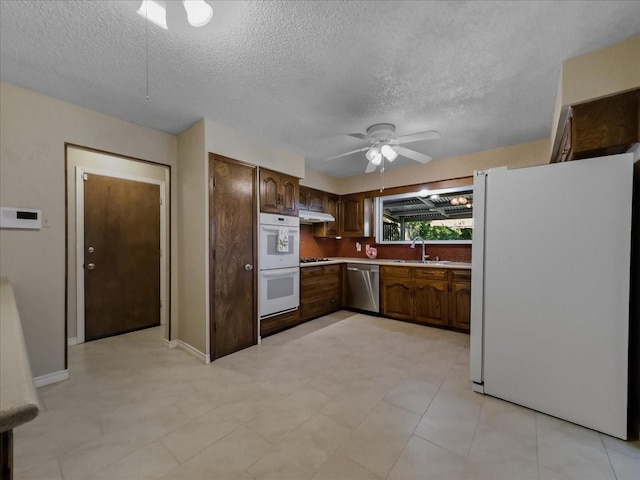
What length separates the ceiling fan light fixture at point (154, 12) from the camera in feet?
4.67

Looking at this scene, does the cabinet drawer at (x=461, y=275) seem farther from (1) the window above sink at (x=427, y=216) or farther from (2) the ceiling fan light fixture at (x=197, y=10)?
(2) the ceiling fan light fixture at (x=197, y=10)

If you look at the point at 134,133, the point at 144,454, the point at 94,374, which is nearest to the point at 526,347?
the point at 144,454

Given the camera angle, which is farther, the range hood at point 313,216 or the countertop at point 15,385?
the range hood at point 313,216

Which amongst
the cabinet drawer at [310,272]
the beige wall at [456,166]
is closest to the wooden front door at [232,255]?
the cabinet drawer at [310,272]

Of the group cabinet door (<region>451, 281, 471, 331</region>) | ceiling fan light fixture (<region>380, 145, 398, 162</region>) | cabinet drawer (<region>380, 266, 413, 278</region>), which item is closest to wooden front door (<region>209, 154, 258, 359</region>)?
ceiling fan light fixture (<region>380, 145, 398, 162</region>)

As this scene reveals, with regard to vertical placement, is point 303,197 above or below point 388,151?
below

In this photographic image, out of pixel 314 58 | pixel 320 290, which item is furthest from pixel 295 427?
pixel 320 290

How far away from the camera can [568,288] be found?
6.01ft

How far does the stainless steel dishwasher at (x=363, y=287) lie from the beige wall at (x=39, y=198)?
3552 mm

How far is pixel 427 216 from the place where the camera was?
15.0ft

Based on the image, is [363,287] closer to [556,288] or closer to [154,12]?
Result: [556,288]

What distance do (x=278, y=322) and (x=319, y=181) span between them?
2511 millimetres

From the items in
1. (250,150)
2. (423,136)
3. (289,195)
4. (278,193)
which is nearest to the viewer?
(423,136)

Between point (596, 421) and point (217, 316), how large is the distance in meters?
3.04
